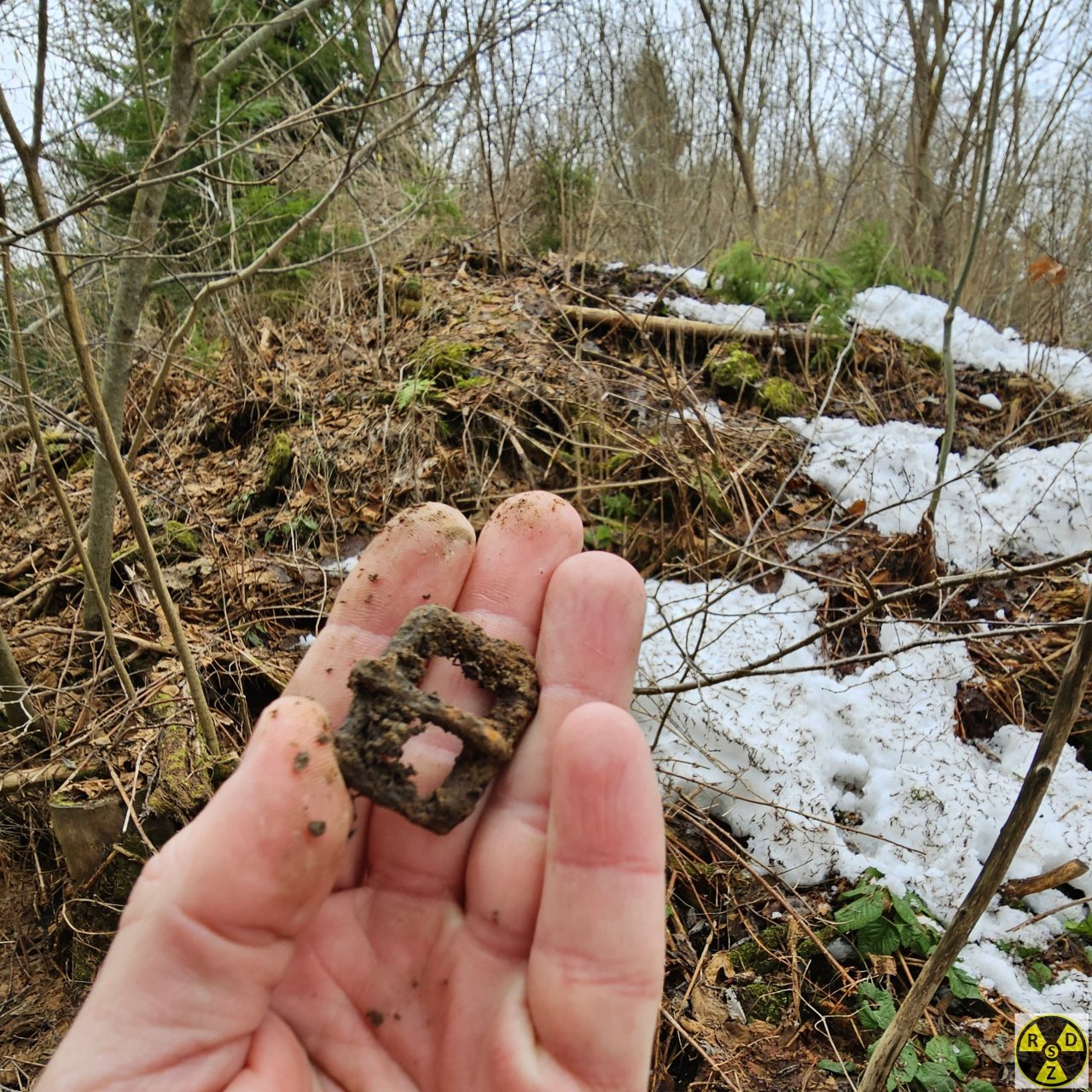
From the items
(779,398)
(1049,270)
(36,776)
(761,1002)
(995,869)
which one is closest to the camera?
(995,869)

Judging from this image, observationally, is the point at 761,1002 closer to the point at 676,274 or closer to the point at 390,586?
the point at 390,586

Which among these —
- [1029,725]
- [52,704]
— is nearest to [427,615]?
[52,704]

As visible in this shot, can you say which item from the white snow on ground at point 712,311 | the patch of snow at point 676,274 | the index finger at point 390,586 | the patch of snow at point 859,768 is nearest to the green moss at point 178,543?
the index finger at point 390,586

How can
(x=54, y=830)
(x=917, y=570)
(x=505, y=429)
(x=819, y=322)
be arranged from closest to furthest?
(x=54, y=830), (x=917, y=570), (x=505, y=429), (x=819, y=322)

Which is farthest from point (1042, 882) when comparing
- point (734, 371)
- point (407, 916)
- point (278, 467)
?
point (278, 467)

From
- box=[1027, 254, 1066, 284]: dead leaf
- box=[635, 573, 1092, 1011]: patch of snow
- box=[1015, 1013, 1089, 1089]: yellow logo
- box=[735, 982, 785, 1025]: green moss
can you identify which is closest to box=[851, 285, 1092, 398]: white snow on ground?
box=[1027, 254, 1066, 284]: dead leaf

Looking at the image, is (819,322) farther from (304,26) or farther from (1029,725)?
(304,26)

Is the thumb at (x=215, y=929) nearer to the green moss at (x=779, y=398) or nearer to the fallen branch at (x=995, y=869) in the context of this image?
the fallen branch at (x=995, y=869)
